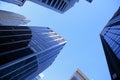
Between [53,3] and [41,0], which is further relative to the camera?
[53,3]

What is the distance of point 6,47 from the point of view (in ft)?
135

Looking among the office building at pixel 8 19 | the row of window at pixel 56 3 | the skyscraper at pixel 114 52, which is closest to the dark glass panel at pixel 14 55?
the skyscraper at pixel 114 52

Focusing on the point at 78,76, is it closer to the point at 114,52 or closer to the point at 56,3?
the point at 56,3

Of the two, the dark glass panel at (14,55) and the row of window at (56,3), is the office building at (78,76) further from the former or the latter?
the dark glass panel at (14,55)

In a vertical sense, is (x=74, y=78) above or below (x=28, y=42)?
below

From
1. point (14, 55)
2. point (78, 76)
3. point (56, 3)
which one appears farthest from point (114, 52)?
point (78, 76)

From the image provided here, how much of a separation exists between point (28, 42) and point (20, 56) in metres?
10.0

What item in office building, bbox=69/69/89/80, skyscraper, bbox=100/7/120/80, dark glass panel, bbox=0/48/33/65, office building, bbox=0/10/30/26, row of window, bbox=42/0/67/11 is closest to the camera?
skyscraper, bbox=100/7/120/80

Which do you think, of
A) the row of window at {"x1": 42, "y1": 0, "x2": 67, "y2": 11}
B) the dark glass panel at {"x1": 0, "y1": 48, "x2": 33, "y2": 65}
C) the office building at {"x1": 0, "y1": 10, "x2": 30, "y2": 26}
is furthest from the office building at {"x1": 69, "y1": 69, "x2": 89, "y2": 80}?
the dark glass panel at {"x1": 0, "y1": 48, "x2": 33, "y2": 65}

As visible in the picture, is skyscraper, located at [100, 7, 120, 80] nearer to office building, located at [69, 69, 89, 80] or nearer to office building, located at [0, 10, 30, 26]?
office building, located at [69, 69, 89, 80]

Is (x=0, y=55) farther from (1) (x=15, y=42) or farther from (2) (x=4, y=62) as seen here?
(1) (x=15, y=42)

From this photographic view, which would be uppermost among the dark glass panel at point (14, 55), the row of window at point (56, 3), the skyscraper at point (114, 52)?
the skyscraper at point (114, 52)

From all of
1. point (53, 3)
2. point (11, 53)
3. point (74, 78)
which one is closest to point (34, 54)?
point (11, 53)

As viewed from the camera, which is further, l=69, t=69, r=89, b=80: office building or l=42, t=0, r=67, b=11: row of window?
l=69, t=69, r=89, b=80: office building
